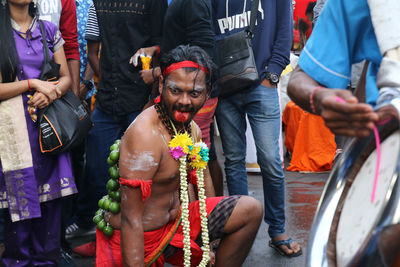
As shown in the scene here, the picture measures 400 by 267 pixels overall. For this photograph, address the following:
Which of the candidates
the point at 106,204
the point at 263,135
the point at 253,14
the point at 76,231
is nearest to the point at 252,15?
the point at 253,14

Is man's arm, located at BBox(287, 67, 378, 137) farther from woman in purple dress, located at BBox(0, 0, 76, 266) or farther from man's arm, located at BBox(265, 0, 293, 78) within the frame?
man's arm, located at BBox(265, 0, 293, 78)

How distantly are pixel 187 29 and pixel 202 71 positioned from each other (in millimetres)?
932

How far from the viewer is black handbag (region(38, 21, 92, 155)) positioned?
352cm

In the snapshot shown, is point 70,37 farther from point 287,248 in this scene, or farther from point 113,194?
point 287,248

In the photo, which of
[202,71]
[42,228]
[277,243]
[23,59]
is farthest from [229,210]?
[23,59]

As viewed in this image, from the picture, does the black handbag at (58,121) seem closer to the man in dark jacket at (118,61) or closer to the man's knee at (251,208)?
the man in dark jacket at (118,61)

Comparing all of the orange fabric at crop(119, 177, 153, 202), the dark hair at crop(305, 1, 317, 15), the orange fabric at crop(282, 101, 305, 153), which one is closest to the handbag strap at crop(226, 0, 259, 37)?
the orange fabric at crop(119, 177, 153, 202)

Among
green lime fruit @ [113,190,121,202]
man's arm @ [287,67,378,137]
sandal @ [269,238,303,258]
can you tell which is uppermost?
man's arm @ [287,67,378,137]

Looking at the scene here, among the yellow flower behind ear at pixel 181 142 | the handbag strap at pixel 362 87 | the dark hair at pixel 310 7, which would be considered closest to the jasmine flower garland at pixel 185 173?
the yellow flower behind ear at pixel 181 142

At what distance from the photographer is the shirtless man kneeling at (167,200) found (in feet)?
9.43

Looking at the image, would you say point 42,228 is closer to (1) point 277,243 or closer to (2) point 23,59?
(2) point 23,59

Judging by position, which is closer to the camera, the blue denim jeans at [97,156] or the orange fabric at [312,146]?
the blue denim jeans at [97,156]

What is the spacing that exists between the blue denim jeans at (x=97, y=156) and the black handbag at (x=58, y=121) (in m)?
0.52

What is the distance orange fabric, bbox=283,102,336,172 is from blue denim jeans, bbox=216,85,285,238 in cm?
278
